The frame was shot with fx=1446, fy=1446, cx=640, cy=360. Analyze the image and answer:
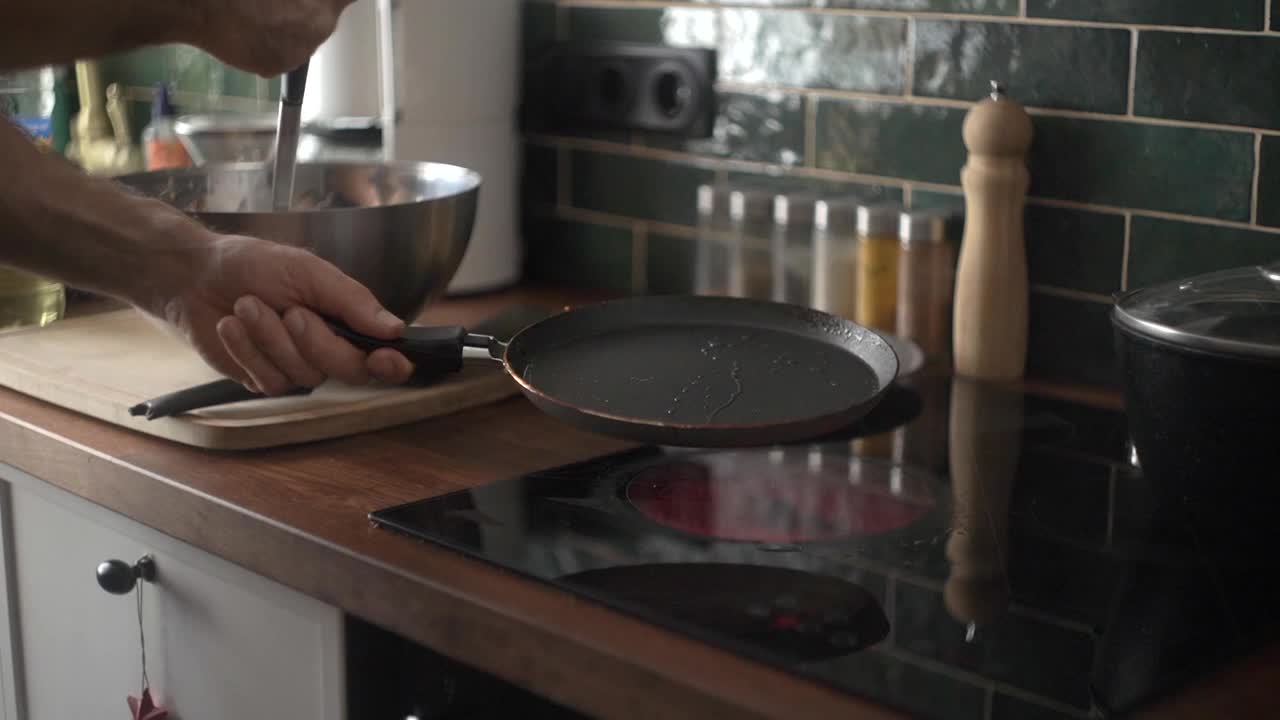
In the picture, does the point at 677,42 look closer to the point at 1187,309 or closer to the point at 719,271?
the point at 719,271

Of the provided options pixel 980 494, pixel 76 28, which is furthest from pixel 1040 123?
pixel 76 28

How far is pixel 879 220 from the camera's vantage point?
1.30m

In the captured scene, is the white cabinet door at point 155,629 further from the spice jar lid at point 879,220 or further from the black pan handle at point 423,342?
the spice jar lid at point 879,220

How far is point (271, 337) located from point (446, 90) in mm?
640

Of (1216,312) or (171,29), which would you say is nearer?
(1216,312)

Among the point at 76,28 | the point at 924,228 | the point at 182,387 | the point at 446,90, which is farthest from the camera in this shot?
the point at 446,90

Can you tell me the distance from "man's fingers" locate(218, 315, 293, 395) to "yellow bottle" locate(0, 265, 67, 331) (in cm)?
48

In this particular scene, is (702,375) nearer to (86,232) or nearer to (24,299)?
(86,232)

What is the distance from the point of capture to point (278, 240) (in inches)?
44.2

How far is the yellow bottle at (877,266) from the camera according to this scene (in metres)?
1.30

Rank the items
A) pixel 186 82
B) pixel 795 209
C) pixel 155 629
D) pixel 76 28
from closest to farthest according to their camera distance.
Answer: pixel 76 28 → pixel 155 629 → pixel 795 209 → pixel 186 82

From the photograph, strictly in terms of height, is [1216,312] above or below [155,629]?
above

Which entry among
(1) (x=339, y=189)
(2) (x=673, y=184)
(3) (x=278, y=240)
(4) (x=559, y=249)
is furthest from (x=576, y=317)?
(4) (x=559, y=249)

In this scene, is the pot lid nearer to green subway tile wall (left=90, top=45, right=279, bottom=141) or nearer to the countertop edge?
the countertop edge
